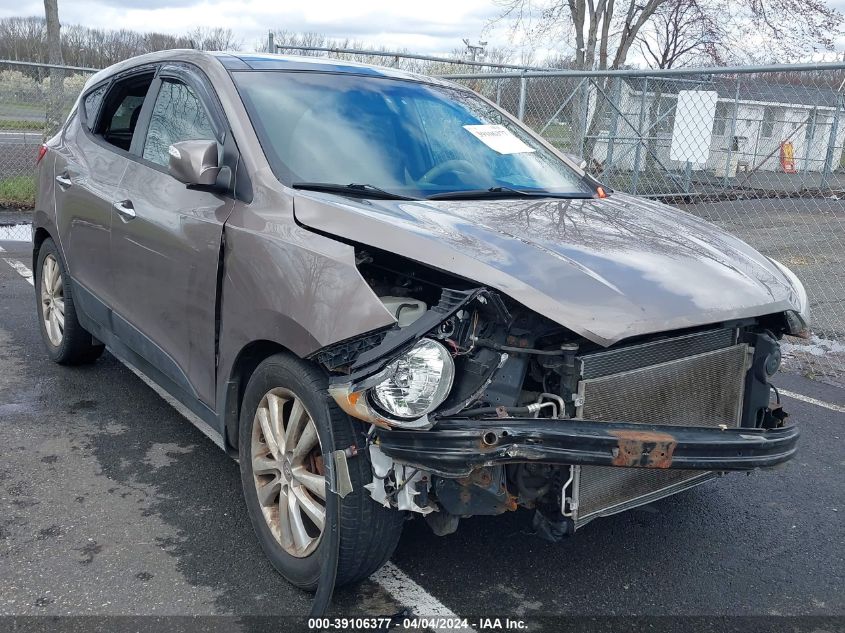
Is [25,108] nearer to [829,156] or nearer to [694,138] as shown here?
[694,138]

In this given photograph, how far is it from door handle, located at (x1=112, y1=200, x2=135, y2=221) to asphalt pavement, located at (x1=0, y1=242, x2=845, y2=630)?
1.18m

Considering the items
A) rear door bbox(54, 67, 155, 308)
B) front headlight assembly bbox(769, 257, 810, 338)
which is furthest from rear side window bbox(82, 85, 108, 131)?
front headlight assembly bbox(769, 257, 810, 338)

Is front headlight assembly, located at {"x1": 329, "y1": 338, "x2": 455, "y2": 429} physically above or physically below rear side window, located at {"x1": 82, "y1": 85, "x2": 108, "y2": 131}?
below

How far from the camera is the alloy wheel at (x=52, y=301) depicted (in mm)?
5230

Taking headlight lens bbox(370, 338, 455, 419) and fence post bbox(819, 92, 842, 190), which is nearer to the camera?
headlight lens bbox(370, 338, 455, 419)

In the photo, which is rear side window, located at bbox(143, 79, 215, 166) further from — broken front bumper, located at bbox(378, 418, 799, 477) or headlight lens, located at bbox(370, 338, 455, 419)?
broken front bumper, located at bbox(378, 418, 799, 477)

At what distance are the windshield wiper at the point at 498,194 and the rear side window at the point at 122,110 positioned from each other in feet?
6.19

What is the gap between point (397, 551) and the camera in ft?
10.8

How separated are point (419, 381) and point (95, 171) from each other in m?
2.83

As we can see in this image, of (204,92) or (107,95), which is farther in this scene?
(107,95)

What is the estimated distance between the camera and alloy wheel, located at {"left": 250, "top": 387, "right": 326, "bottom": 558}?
9.46ft

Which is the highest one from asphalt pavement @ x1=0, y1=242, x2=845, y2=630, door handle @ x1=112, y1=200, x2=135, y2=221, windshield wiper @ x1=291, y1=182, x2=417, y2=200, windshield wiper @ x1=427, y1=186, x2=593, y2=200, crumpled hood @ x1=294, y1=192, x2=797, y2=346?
windshield wiper @ x1=291, y1=182, x2=417, y2=200

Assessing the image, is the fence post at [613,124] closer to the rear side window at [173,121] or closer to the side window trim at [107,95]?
the side window trim at [107,95]

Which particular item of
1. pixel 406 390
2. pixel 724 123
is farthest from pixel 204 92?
pixel 724 123
